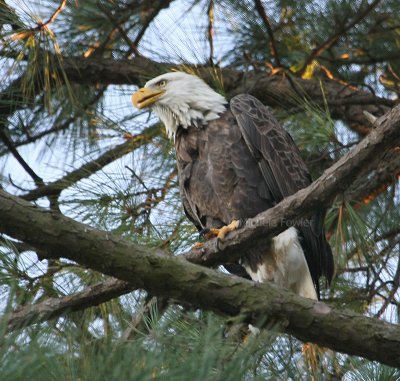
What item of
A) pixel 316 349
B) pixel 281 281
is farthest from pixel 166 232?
pixel 316 349

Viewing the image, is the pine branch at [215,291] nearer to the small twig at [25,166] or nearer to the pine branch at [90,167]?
the pine branch at [90,167]

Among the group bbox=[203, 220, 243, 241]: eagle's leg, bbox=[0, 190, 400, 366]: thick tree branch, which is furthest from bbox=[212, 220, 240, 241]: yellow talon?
bbox=[0, 190, 400, 366]: thick tree branch

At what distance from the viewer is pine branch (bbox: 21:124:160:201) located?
12.8 ft

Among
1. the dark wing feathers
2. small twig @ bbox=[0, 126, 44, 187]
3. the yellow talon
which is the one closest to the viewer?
the yellow talon

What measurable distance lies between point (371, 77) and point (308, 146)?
1439 millimetres

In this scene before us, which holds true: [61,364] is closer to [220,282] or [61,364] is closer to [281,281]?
[220,282]

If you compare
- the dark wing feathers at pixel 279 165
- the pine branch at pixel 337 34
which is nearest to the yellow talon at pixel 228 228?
the dark wing feathers at pixel 279 165

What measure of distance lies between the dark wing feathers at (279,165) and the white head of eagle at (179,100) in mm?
196

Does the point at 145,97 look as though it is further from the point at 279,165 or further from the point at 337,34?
the point at 337,34

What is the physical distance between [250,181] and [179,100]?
572mm

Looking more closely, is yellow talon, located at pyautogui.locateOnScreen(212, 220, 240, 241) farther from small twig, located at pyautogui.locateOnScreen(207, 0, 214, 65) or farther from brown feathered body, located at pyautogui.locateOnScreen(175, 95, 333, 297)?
small twig, located at pyautogui.locateOnScreen(207, 0, 214, 65)

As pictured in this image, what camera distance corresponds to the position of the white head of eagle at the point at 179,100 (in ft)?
12.8

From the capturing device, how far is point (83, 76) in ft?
14.4

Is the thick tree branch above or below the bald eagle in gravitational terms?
below
